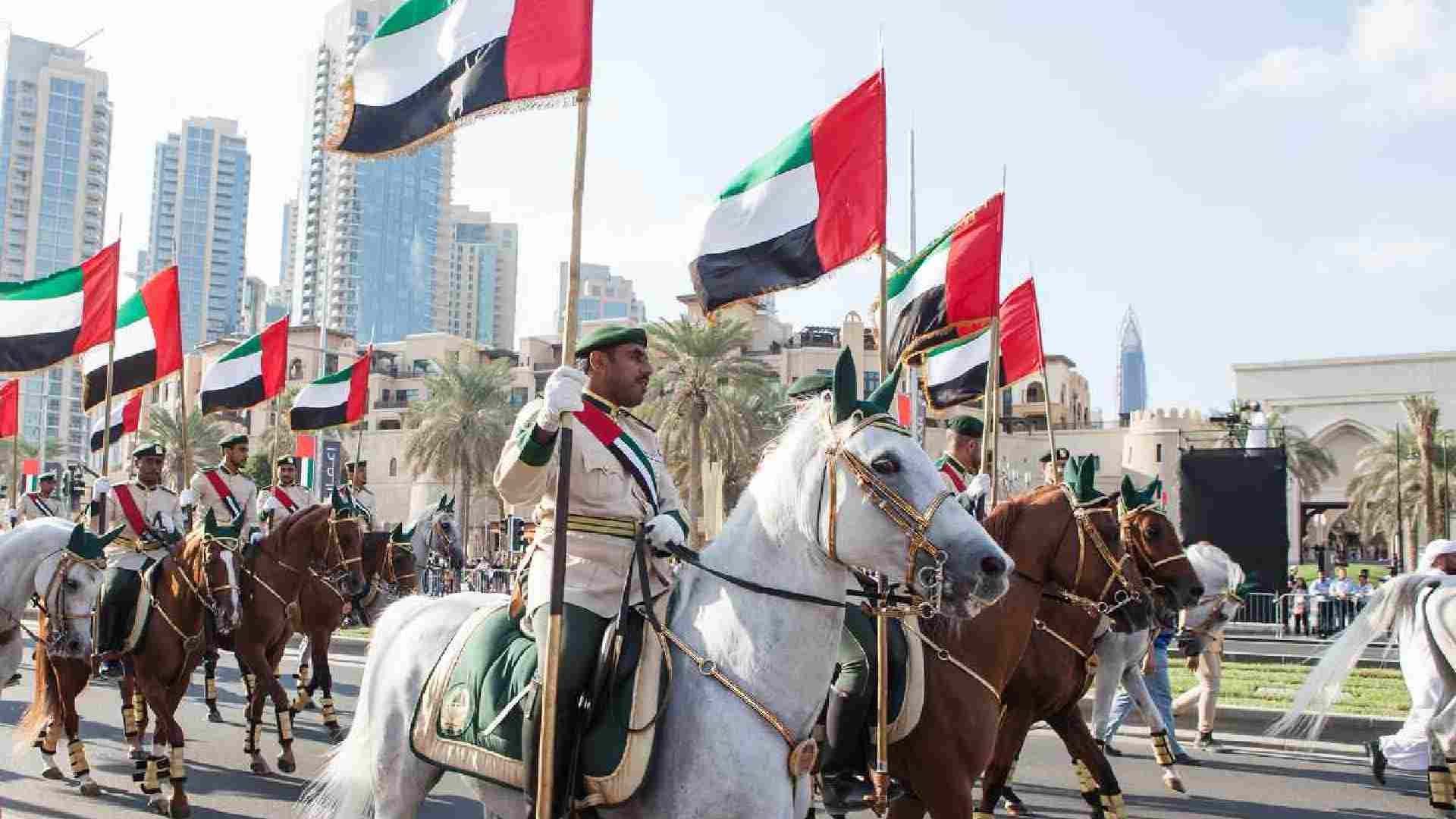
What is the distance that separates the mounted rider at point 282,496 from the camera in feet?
56.9

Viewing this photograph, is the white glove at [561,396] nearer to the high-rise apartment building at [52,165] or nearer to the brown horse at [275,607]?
the brown horse at [275,607]

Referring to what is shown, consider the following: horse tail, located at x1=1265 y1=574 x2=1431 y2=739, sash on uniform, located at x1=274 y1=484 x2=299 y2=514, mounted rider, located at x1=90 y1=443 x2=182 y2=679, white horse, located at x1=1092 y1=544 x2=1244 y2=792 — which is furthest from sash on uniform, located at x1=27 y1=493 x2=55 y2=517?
horse tail, located at x1=1265 y1=574 x2=1431 y2=739

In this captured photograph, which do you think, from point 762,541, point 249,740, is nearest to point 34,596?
point 249,740

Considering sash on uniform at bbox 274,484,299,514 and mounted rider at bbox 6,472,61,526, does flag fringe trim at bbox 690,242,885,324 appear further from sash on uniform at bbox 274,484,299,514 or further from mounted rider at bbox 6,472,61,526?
mounted rider at bbox 6,472,61,526

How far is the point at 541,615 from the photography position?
5.17 m

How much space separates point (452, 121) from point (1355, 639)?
8.74 metres

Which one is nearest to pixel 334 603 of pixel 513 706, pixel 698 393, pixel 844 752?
pixel 844 752

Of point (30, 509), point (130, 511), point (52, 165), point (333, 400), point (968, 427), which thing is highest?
point (52, 165)

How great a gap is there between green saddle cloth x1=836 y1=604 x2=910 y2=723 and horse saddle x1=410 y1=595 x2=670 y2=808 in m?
2.15

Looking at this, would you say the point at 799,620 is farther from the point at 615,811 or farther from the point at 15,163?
the point at 15,163

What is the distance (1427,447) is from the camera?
163 ft

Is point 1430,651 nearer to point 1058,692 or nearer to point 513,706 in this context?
point 1058,692

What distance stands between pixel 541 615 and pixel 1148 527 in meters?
5.66

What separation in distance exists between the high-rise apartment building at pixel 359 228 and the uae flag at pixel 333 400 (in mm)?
157843
